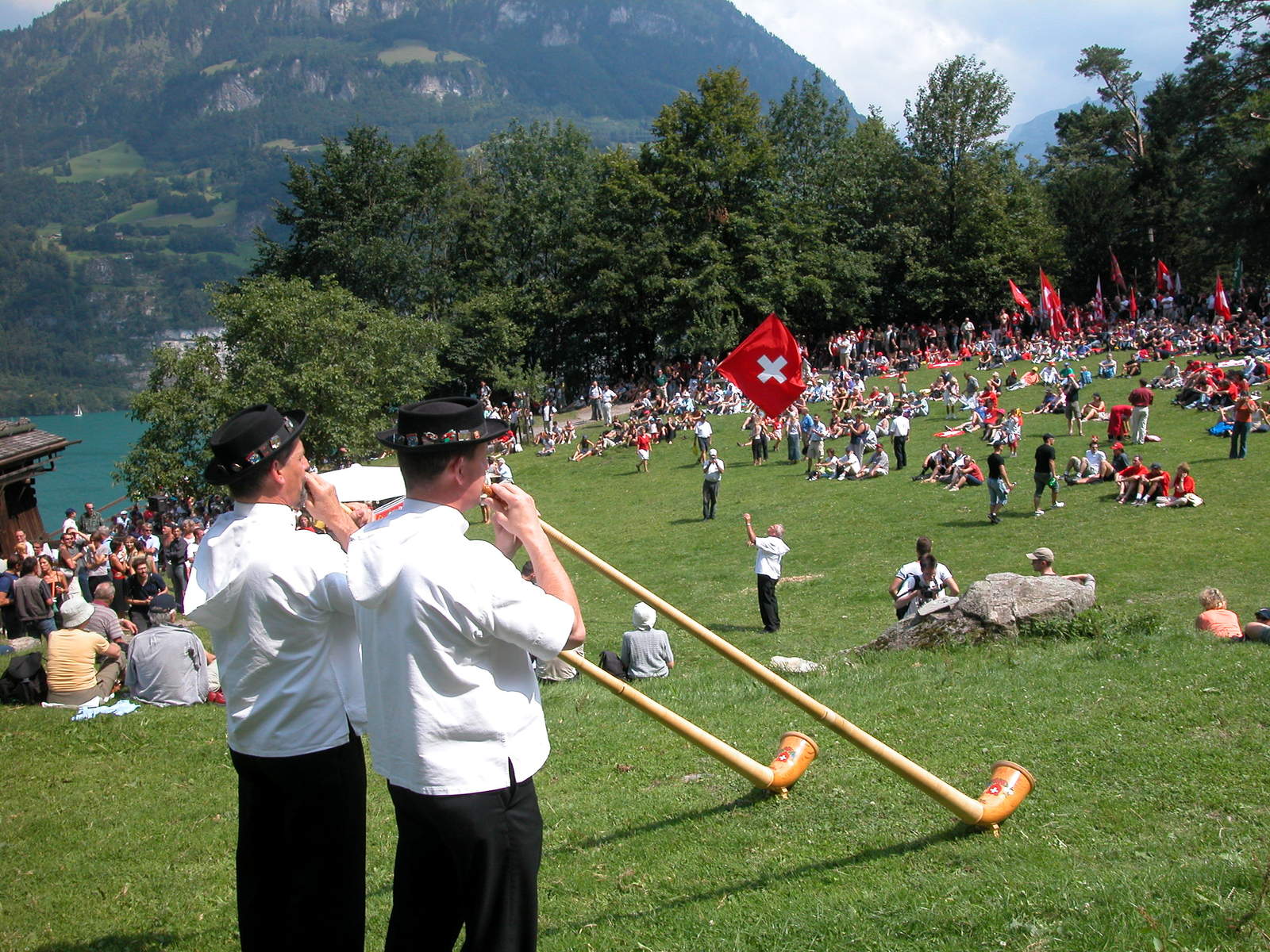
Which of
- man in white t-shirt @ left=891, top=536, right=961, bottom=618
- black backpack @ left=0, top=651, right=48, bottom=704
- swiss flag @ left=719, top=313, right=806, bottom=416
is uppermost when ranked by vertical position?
swiss flag @ left=719, top=313, right=806, bottom=416

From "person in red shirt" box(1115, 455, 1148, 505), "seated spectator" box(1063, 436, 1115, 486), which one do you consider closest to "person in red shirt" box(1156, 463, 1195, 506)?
"person in red shirt" box(1115, 455, 1148, 505)

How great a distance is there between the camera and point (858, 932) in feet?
14.4

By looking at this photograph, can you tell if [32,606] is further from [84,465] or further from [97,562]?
[84,465]

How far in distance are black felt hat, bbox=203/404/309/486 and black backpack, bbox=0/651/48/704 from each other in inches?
325

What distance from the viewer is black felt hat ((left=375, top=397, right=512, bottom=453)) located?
323 centimetres

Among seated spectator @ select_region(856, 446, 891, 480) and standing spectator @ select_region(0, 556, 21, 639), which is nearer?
standing spectator @ select_region(0, 556, 21, 639)

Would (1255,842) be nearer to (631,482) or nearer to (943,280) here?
(631,482)

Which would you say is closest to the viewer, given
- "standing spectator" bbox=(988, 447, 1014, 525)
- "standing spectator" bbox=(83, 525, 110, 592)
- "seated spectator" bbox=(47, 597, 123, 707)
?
"seated spectator" bbox=(47, 597, 123, 707)

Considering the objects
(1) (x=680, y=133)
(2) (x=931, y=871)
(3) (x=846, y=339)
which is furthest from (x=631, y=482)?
(2) (x=931, y=871)

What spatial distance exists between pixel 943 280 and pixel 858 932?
174ft

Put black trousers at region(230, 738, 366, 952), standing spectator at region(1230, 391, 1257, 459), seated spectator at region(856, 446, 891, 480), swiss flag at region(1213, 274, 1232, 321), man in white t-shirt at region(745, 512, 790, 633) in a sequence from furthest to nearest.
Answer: swiss flag at region(1213, 274, 1232, 321) < seated spectator at region(856, 446, 891, 480) < standing spectator at region(1230, 391, 1257, 459) < man in white t-shirt at region(745, 512, 790, 633) < black trousers at region(230, 738, 366, 952)

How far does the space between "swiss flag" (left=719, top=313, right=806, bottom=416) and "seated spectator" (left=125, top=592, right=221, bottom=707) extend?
6.87 metres

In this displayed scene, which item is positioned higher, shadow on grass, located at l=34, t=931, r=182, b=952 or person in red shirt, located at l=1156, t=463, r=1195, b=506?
shadow on grass, located at l=34, t=931, r=182, b=952

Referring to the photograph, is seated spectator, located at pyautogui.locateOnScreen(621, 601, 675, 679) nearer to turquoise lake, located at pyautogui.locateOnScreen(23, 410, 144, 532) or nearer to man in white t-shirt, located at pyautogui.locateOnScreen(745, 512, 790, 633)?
man in white t-shirt, located at pyautogui.locateOnScreen(745, 512, 790, 633)
